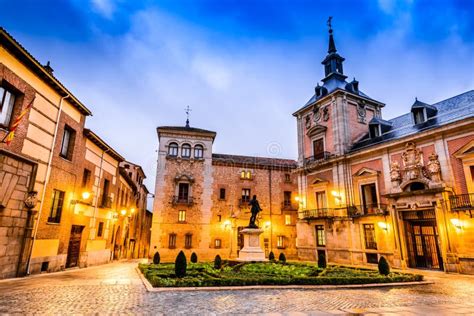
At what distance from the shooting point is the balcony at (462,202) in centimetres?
1553

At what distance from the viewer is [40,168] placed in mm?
12633

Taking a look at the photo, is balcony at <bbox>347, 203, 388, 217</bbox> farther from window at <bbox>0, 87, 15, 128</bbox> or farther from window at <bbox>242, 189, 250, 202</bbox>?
window at <bbox>0, 87, 15, 128</bbox>

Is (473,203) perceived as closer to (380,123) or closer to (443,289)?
(443,289)

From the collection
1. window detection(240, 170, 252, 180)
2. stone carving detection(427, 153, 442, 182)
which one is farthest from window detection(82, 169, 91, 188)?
stone carving detection(427, 153, 442, 182)

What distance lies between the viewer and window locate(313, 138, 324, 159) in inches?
1057

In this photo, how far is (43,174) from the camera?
42.3 ft

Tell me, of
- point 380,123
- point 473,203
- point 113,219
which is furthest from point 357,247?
point 113,219

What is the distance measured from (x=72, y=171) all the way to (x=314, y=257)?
20.9 meters

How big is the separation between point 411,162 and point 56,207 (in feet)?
72.8

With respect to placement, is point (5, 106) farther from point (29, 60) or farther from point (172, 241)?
point (172, 241)

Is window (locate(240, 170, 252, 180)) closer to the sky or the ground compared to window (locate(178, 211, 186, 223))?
Result: closer to the sky

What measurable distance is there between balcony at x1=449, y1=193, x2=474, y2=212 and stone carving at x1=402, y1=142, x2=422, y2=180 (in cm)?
261

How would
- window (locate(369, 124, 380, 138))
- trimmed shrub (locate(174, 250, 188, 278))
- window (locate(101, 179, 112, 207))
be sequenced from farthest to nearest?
window (locate(369, 124, 380, 138)) < window (locate(101, 179, 112, 207)) < trimmed shrub (locate(174, 250, 188, 278))

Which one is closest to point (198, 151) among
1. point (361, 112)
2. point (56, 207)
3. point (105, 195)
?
point (105, 195)
